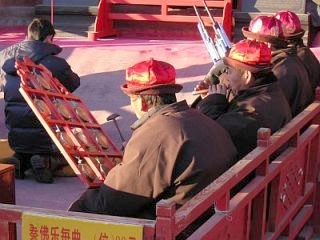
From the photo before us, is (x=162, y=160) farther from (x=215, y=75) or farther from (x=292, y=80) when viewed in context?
(x=215, y=75)

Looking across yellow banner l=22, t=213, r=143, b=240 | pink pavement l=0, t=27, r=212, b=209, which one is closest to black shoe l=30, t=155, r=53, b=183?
pink pavement l=0, t=27, r=212, b=209

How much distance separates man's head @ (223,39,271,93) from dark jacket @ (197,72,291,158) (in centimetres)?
5

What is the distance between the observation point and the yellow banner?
2285 mm

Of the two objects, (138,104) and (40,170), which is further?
(40,170)

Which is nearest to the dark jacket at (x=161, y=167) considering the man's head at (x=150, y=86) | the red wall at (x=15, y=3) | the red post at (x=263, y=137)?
the man's head at (x=150, y=86)

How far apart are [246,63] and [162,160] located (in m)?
1.37

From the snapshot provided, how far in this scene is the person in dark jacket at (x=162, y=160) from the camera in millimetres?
2785

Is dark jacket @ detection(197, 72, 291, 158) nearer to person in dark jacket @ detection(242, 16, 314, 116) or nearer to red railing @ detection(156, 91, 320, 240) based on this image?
red railing @ detection(156, 91, 320, 240)

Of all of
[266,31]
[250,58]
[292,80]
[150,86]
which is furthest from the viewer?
[266,31]

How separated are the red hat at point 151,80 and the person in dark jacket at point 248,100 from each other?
2.17 ft

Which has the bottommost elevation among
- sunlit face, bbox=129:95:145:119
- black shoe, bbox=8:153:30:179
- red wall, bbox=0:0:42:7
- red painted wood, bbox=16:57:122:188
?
black shoe, bbox=8:153:30:179

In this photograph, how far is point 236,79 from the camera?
158 inches

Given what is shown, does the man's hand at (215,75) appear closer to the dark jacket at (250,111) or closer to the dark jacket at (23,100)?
the dark jacket at (250,111)

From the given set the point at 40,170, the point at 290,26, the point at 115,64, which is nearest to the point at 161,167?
the point at 290,26
